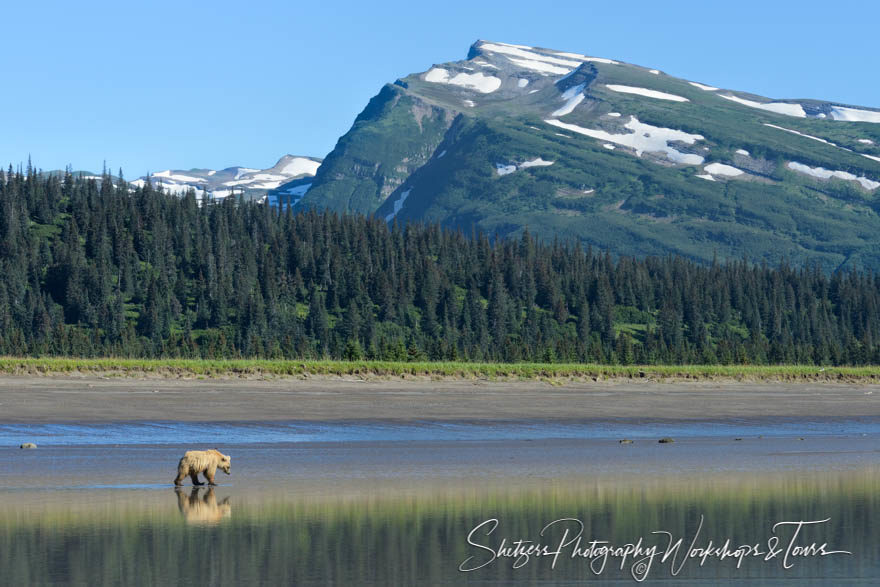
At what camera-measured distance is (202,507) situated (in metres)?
23.0

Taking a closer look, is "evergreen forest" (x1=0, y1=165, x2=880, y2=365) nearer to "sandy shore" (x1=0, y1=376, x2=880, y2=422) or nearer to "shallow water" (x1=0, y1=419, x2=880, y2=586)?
"sandy shore" (x1=0, y1=376, x2=880, y2=422)

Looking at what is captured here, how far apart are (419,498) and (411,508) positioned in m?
1.38

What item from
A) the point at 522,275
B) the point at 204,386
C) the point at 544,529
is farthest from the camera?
the point at 522,275

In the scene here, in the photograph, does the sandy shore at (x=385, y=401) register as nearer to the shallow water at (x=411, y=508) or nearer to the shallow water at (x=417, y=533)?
the shallow water at (x=411, y=508)

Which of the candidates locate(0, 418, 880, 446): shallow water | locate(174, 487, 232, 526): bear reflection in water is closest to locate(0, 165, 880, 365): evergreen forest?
locate(0, 418, 880, 446): shallow water

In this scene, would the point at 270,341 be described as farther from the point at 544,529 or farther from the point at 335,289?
the point at 544,529

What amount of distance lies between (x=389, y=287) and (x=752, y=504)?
145129mm

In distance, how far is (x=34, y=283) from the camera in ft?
497

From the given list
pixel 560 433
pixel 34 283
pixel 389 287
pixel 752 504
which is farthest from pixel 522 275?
pixel 752 504

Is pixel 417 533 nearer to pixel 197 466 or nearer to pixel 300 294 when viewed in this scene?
pixel 197 466

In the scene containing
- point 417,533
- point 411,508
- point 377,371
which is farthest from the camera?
point 377,371

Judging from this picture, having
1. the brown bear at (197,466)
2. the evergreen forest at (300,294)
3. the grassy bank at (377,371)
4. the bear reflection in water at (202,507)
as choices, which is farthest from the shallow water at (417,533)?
the evergreen forest at (300,294)

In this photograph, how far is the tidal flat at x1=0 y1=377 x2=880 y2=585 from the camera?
17297mm

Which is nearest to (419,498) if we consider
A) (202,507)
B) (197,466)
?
(202,507)
